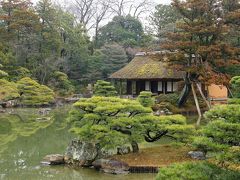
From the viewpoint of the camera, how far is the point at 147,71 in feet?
89.5

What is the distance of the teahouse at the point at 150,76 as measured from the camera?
85.5 feet

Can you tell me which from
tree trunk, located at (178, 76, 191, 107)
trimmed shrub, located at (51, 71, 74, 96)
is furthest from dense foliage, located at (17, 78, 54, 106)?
tree trunk, located at (178, 76, 191, 107)

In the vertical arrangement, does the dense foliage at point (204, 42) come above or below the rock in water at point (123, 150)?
above

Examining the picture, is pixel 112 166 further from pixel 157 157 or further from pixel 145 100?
pixel 145 100

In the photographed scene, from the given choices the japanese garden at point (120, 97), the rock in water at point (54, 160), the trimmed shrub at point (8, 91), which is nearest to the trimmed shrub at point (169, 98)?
the japanese garden at point (120, 97)

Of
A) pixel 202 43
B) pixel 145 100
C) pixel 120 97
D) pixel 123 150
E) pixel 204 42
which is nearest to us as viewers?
pixel 123 150

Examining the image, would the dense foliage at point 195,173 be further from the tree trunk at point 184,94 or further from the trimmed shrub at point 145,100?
the tree trunk at point 184,94

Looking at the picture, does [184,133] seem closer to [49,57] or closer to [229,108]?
[229,108]

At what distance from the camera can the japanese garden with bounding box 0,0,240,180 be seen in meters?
9.62

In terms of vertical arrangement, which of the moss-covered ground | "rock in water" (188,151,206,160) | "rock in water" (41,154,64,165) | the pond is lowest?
the pond

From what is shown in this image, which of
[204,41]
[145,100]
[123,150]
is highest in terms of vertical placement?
[204,41]

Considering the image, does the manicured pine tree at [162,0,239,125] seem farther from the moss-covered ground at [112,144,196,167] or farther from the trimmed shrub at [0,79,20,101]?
the trimmed shrub at [0,79,20,101]

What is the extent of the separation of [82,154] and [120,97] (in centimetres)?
1546

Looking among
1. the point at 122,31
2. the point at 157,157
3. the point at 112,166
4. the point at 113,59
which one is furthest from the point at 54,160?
the point at 122,31
